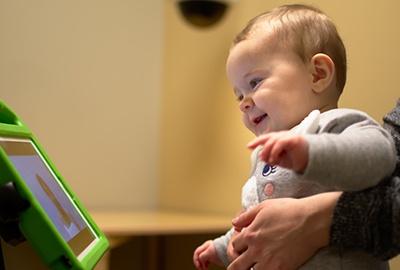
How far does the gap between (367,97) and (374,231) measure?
778 millimetres

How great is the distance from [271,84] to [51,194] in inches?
14.8

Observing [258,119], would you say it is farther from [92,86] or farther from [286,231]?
[92,86]

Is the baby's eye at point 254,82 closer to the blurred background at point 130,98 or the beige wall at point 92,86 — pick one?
the blurred background at point 130,98

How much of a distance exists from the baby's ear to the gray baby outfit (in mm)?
74

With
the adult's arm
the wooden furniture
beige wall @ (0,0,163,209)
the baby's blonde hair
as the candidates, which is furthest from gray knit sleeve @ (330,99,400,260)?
beige wall @ (0,0,163,209)

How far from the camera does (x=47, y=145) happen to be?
2.51 meters

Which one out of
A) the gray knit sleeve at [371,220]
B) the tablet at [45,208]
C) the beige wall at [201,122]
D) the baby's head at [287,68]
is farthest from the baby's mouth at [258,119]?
the beige wall at [201,122]

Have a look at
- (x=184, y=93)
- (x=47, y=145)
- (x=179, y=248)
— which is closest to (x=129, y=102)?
(x=184, y=93)

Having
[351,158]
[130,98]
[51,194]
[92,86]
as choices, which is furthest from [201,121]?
[351,158]

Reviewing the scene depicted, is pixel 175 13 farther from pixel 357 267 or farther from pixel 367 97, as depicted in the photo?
pixel 357 267

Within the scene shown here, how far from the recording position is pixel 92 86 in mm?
2598

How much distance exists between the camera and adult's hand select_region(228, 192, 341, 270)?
821 mm

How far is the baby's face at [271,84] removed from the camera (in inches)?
36.7

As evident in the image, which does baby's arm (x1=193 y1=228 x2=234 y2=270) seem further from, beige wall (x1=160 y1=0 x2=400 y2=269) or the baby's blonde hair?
beige wall (x1=160 y1=0 x2=400 y2=269)
